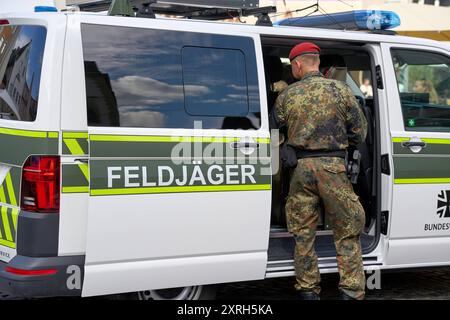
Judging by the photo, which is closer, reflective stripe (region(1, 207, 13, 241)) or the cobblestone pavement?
reflective stripe (region(1, 207, 13, 241))

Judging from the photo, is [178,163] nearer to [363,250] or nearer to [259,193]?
[259,193]

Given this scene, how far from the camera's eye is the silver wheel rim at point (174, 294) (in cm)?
426

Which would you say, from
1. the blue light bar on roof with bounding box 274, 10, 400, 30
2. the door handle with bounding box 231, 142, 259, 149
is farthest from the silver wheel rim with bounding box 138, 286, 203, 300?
the blue light bar on roof with bounding box 274, 10, 400, 30

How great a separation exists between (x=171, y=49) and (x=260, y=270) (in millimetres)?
1481

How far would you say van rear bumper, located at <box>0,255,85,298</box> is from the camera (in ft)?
12.4

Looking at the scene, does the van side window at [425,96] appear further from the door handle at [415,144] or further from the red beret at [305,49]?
the red beret at [305,49]

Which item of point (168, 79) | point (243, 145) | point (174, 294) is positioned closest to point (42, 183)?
point (168, 79)

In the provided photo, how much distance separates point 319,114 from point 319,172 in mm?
380

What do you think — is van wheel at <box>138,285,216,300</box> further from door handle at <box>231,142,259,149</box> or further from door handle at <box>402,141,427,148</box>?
door handle at <box>402,141,427,148</box>

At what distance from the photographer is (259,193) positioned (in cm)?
434

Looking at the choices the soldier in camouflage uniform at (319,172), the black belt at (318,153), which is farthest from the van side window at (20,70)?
the black belt at (318,153)

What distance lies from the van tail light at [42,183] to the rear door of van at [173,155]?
192 millimetres

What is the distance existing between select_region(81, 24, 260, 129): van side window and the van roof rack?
22cm
